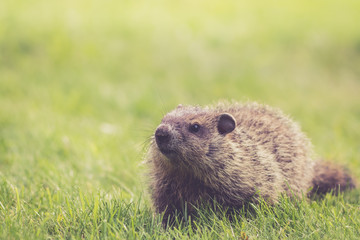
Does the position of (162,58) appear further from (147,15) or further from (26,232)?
(26,232)

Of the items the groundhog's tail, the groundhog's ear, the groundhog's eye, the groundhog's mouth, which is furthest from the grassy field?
the groundhog's ear

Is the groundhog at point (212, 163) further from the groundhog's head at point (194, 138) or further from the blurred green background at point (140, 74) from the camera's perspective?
the blurred green background at point (140, 74)

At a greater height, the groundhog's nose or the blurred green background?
the blurred green background

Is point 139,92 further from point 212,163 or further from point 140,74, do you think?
point 212,163

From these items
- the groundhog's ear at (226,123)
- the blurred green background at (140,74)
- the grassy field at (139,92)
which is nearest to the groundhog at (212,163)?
the groundhog's ear at (226,123)

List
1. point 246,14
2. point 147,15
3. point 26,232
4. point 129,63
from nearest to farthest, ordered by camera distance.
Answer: point 26,232
point 129,63
point 147,15
point 246,14

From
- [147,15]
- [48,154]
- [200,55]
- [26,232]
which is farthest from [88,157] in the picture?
[147,15]

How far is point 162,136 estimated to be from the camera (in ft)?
13.5

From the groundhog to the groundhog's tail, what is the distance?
63 cm

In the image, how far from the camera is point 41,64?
33.8 feet

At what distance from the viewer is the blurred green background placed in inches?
252

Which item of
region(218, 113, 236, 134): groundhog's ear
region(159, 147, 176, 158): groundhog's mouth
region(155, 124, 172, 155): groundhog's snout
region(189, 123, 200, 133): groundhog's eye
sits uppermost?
region(218, 113, 236, 134): groundhog's ear

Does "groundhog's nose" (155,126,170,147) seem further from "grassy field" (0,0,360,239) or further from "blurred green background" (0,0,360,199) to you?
"blurred green background" (0,0,360,199)

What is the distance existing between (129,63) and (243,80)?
2.77 metres
